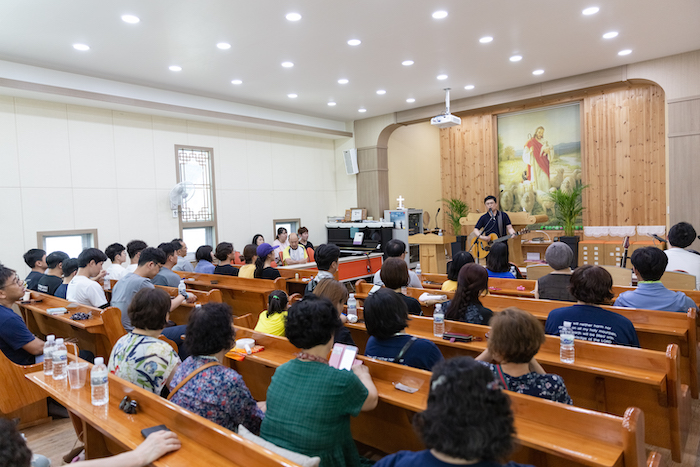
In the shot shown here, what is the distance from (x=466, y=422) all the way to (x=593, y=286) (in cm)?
183

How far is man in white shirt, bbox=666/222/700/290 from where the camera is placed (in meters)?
4.02

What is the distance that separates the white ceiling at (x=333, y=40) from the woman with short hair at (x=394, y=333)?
362cm

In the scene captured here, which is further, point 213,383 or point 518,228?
point 518,228

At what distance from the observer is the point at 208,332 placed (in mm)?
1875

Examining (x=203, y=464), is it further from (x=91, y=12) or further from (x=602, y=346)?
(x=91, y=12)

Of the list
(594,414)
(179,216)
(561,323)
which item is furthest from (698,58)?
(179,216)

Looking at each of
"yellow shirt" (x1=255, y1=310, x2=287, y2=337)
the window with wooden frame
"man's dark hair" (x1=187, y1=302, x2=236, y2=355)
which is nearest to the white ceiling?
the window with wooden frame

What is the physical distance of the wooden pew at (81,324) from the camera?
134 inches

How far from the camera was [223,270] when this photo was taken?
5473 mm

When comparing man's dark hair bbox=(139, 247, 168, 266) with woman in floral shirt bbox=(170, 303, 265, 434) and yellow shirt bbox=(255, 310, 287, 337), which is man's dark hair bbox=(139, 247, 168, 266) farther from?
woman in floral shirt bbox=(170, 303, 265, 434)

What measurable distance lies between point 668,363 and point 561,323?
0.59 meters

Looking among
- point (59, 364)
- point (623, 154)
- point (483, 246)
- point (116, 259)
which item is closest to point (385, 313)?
point (59, 364)

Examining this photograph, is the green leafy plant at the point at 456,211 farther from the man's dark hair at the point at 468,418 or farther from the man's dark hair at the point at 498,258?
the man's dark hair at the point at 468,418

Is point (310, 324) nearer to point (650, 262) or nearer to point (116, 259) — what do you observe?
point (650, 262)
